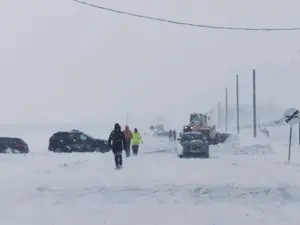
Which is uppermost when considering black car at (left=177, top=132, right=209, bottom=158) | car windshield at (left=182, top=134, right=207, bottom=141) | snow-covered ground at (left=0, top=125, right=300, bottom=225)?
car windshield at (left=182, top=134, right=207, bottom=141)

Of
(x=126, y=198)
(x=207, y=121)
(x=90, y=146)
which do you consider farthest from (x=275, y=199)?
(x=207, y=121)

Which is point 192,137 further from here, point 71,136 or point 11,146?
point 11,146

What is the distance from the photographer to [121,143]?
24.7m

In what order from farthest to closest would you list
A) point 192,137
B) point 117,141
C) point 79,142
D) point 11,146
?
point 11,146 < point 79,142 < point 192,137 < point 117,141

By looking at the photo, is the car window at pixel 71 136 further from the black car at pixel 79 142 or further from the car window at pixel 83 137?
the car window at pixel 83 137

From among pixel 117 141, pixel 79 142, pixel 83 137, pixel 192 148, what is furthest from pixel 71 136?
pixel 117 141

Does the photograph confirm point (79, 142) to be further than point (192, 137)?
Yes

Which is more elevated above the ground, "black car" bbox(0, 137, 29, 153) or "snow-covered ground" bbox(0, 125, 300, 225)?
"black car" bbox(0, 137, 29, 153)

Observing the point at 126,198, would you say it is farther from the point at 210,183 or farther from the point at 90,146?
the point at 90,146

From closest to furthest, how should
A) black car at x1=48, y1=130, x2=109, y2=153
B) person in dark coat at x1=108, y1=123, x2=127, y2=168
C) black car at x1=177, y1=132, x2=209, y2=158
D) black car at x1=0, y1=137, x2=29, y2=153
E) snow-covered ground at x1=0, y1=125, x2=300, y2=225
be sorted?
snow-covered ground at x1=0, y1=125, x2=300, y2=225 < person in dark coat at x1=108, y1=123, x2=127, y2=168 < black car at x1=177, y1=132, x2=209, y2=158 < black car at x1=48, y1=130, x2=109, y2=153 < black car at x1=0, y1=137, x2=29, y2=153

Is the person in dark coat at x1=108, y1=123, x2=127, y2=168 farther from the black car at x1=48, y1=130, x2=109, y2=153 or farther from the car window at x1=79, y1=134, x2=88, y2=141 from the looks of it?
the car window at x1=79, y1=134, x2=88, y2=141

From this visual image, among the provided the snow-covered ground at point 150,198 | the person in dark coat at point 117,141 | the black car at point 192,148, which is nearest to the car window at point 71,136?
the black car at point 192,148

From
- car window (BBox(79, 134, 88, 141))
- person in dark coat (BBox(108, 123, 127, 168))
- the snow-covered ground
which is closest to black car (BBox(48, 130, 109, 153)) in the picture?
car window (BBox(79, 134, 88, 141))

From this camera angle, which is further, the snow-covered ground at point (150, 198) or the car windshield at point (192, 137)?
the car windshield at point (192, 137)
